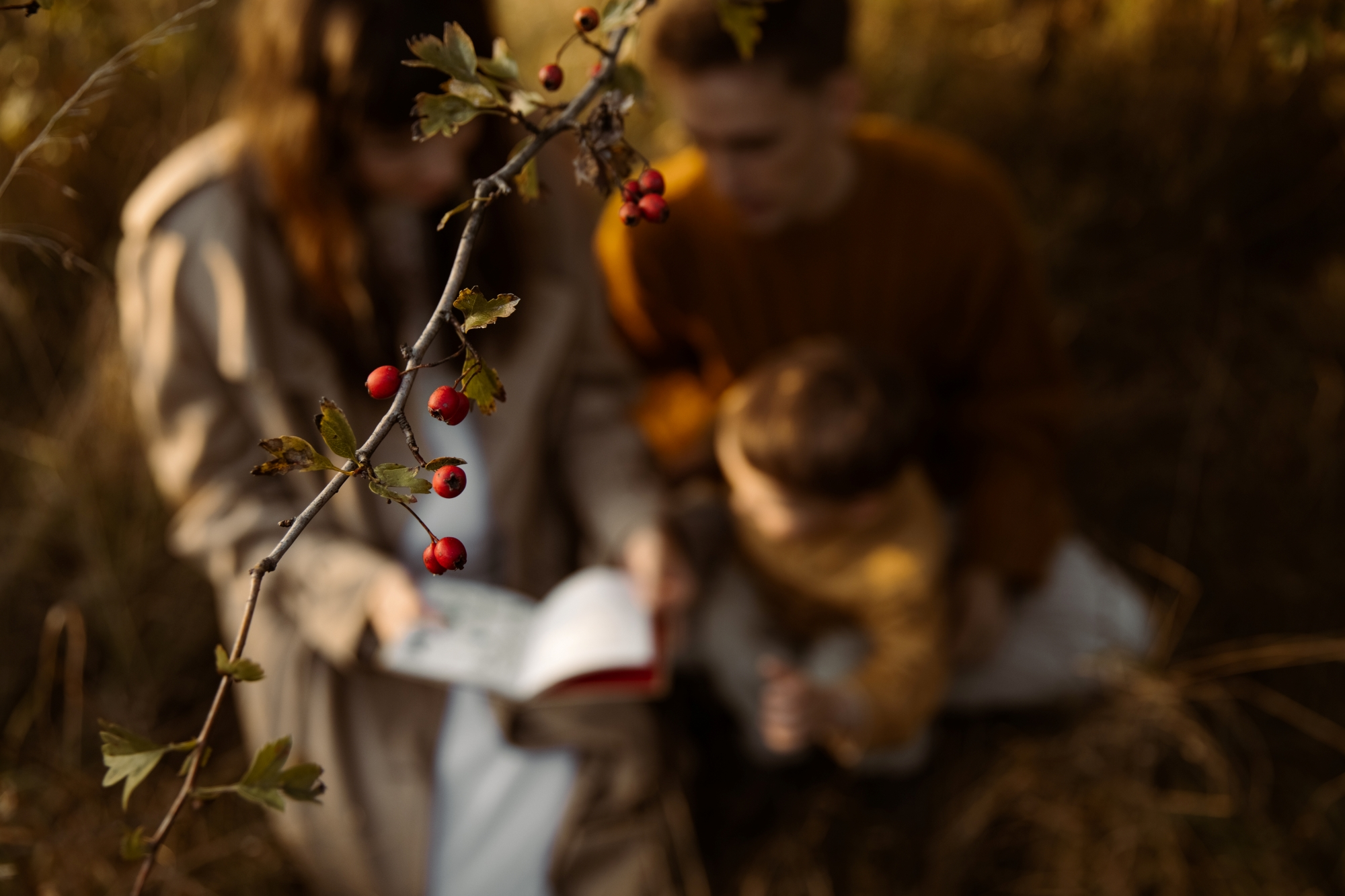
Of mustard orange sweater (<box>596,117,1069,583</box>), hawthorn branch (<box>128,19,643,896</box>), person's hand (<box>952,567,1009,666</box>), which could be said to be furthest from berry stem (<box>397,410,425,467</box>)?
person's hand (<box>952,567,1009,666</box>)

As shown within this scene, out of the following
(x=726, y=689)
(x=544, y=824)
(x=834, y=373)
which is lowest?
(x=726, y=689)

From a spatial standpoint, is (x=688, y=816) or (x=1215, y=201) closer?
(x=688, y=816)

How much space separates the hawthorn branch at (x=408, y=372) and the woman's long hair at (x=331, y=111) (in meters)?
0.76

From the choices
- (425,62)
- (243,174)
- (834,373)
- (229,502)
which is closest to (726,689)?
Answer: (834,373)

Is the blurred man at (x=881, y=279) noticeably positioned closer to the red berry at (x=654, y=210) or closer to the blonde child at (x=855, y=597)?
the blonde child at (x=855, y=597)

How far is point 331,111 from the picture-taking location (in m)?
1.41

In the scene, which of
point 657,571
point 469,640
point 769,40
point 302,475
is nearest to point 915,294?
point 769,40

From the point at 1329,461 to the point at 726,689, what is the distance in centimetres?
193

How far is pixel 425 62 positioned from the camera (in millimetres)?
539

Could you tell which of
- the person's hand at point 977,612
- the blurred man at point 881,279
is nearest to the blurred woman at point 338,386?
the blurred man at point 881,279

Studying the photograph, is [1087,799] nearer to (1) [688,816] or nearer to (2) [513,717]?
(1) [688,816]

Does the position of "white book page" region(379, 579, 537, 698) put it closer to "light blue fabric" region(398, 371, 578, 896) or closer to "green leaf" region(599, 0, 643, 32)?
"light blue fabric" region(398, 371, 578, 896)

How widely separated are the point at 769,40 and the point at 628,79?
100cm

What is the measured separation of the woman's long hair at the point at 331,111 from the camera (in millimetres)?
1344
